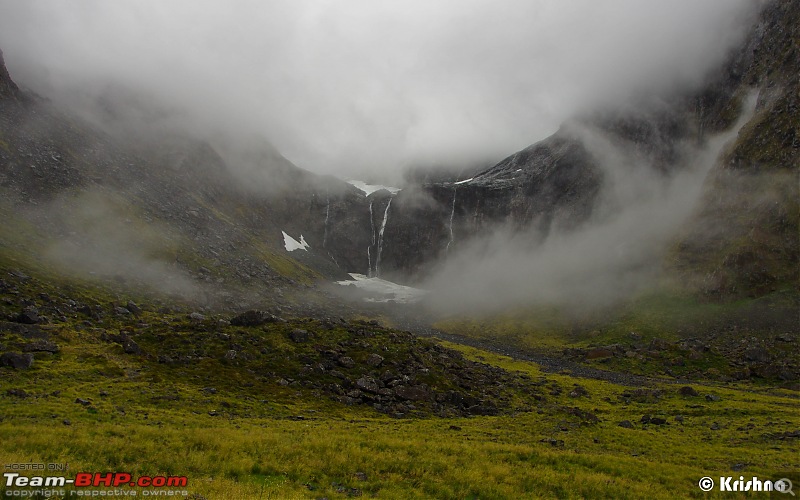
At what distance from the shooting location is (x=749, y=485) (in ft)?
73.9

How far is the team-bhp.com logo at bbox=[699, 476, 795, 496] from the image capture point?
2220 cm

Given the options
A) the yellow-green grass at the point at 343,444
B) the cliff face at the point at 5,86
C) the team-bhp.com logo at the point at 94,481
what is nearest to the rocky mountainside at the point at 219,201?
the cliff face at the point at 5,86

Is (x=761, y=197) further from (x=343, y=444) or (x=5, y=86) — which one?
(x=5, y=86)

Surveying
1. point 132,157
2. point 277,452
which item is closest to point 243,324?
point 277,452

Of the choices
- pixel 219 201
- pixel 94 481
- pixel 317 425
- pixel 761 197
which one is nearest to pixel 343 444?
pixel 317 425

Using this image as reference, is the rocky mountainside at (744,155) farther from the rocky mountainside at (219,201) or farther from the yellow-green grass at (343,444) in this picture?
the yellow-green grass at (343,444)

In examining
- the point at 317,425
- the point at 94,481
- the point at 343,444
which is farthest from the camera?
the point at 317,425

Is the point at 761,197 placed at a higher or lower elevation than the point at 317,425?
higher

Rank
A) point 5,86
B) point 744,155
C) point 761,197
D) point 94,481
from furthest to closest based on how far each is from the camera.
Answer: point 744,155
point 5,86
point 761,197
point 94,481

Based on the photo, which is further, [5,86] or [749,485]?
[5,86]

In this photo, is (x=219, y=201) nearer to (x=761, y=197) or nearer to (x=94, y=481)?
(x=94, y=481)

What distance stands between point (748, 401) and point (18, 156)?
161 metres

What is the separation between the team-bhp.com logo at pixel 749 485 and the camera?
22203 millimetres

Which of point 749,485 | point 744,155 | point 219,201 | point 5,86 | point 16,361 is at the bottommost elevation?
point 749,485
